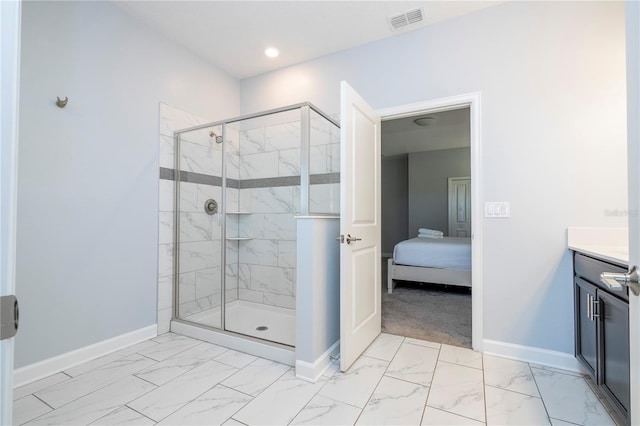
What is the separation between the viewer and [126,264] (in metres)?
2.38

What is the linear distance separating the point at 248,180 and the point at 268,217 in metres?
0.46

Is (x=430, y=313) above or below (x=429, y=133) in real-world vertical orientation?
below

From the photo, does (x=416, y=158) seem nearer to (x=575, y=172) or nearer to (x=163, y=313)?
(x=575, y=172)

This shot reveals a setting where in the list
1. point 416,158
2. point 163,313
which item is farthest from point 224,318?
point 416,158

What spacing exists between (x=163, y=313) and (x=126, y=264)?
0.58 m

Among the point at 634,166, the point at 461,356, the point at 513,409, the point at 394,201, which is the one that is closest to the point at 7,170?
the point at 634,166

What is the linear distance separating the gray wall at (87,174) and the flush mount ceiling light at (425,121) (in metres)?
3.38

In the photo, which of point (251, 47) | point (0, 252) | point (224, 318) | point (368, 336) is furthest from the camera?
point (251, 47)

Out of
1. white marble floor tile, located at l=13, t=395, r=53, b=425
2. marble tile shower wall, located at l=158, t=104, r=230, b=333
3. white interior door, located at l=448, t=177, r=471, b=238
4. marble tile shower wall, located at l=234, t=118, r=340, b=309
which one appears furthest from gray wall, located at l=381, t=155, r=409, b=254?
white marble floor tile, located at l=13, t=395, r=53, b=425

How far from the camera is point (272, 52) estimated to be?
2904 millimetres

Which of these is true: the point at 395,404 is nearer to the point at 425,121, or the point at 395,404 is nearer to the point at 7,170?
the point at 7,170

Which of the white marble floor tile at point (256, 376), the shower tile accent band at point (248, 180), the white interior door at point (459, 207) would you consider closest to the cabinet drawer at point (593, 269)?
the shower tile accent band at point (248, 180)

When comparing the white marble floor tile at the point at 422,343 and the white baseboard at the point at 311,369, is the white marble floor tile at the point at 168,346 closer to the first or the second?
the white baseboard at the point at 311,369

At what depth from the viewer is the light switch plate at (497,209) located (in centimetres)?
219
